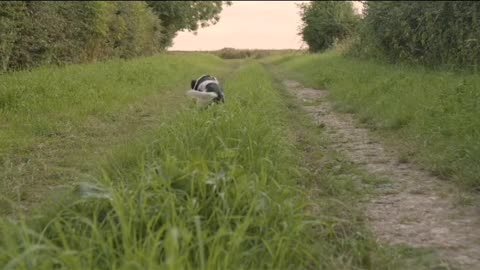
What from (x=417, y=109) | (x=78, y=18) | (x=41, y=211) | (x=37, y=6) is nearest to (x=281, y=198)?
(x=41, y=211)

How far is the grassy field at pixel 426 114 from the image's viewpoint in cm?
473

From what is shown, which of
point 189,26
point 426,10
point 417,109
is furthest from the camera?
point 189,26

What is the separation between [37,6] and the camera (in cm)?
1183

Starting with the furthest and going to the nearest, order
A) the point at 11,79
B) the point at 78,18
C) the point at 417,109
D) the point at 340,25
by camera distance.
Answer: the point at 340,25
the point at 78,18
the point at 11,79
the point at 417,109

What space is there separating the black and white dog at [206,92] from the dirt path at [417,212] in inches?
59.9

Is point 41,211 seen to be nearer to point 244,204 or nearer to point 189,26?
point 244,204

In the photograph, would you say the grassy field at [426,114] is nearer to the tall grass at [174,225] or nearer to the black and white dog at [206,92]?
A: the tall grass at [174,225]

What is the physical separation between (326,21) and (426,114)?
25.1 meters

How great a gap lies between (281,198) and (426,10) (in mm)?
9740

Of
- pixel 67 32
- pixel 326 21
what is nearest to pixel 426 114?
pixel 67 32

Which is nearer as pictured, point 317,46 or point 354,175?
point 354,175

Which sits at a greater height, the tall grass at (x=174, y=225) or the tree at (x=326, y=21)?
the tree at (x=326, y=21)

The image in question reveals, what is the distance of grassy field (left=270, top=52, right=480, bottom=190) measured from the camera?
4.73 metres

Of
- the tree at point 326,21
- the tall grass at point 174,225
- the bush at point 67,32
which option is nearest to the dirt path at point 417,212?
the tall grass at point 174,225
